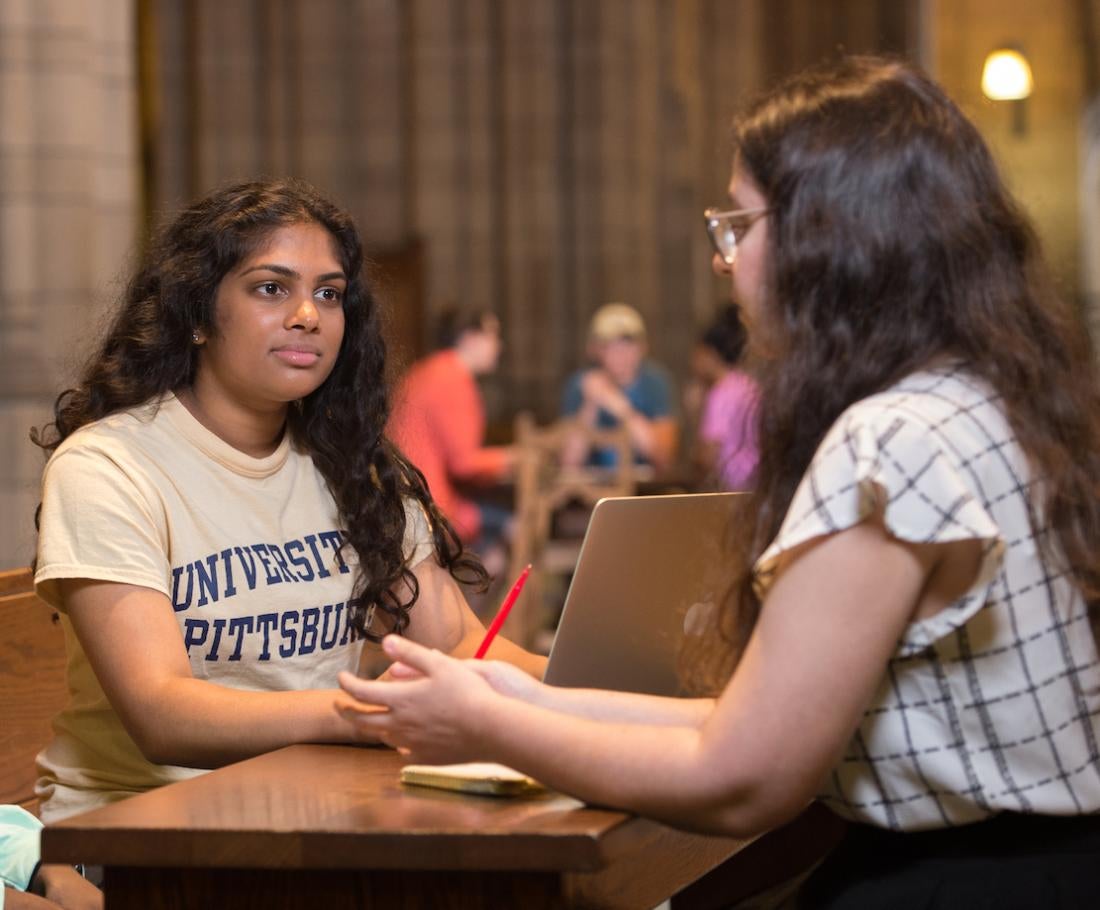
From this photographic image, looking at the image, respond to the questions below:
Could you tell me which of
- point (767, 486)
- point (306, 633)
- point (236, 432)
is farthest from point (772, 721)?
point (236, 432)

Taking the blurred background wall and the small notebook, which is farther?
the blurred background wall

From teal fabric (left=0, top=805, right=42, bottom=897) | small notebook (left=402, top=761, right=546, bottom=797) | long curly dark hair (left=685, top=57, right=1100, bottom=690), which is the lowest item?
teal fabric (left=0, top=805, right=42, bottom=897)

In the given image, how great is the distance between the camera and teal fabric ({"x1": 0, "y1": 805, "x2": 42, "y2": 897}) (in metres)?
2.23

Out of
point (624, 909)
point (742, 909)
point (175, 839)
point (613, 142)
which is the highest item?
point (613, 142)

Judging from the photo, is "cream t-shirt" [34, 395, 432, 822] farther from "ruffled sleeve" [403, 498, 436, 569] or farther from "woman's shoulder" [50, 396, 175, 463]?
"ruffled sleeve" [403, 498, 436, 569]

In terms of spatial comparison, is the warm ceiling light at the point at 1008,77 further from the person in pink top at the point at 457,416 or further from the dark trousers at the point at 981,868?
the dark trousers at the point at 981,868

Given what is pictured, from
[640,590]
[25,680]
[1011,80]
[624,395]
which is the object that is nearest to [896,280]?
[640,590]

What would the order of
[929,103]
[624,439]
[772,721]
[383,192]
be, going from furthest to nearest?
[383,192] < [624,439] < [929,103] < [772,721]

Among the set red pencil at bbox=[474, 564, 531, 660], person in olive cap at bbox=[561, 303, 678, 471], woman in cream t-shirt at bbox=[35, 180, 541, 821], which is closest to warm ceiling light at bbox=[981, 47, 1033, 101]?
person in olive cap at bbox=[561, 303, 678, 471]

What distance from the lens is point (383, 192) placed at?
463 inches

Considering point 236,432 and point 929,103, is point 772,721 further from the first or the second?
point 236,432

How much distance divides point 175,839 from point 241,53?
10.8 m

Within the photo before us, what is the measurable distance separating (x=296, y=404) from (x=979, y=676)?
1.37 meters

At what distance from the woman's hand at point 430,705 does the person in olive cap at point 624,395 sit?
717 centimetres
